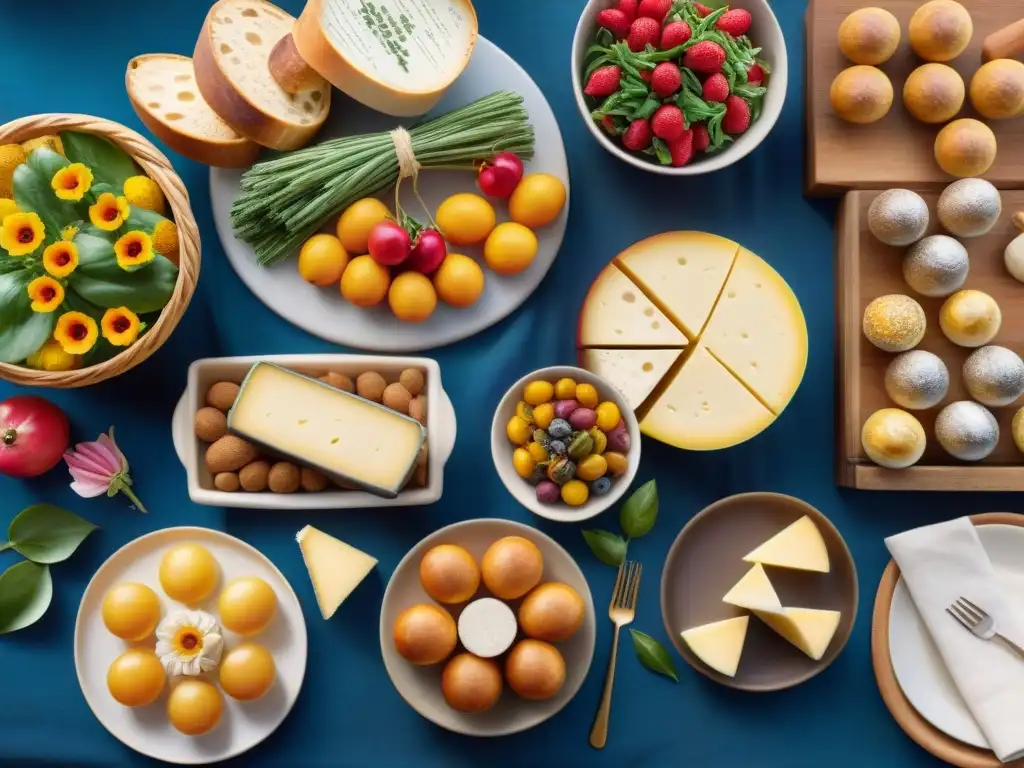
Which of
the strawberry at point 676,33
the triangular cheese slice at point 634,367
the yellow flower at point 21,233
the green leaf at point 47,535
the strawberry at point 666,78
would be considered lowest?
the green leaf at point 47,535

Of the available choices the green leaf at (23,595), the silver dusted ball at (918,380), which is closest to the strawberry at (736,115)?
the silver dusted ball at (918,380)

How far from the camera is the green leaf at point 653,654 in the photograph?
40.3 inches

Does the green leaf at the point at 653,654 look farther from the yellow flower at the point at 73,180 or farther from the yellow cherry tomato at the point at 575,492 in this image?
the yellow flower at the point at 73,180

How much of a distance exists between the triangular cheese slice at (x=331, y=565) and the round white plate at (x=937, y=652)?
2.09 feet

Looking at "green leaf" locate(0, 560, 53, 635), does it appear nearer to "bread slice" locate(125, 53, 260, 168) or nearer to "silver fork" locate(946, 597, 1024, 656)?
"bread slice" locate(125, 53, 260, 168)

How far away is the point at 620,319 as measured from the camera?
3.33 feet

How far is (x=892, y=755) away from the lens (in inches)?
41.4

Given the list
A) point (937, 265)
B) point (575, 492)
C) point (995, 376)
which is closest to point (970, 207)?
point (937, 265)

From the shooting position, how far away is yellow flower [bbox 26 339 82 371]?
2.97 ft

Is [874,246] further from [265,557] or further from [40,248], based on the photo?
[40,248]

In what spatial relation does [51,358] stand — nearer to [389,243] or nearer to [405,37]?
[389,243]

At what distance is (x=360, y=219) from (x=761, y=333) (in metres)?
0.49

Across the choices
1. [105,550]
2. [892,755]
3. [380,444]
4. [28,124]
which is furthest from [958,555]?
[28,124]

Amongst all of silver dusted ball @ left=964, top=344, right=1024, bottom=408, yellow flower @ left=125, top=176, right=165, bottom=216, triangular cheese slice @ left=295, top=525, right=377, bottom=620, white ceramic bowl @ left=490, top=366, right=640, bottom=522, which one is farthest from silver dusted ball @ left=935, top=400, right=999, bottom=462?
yellow flower @ left=125, top=176, right=165, bottom=216
